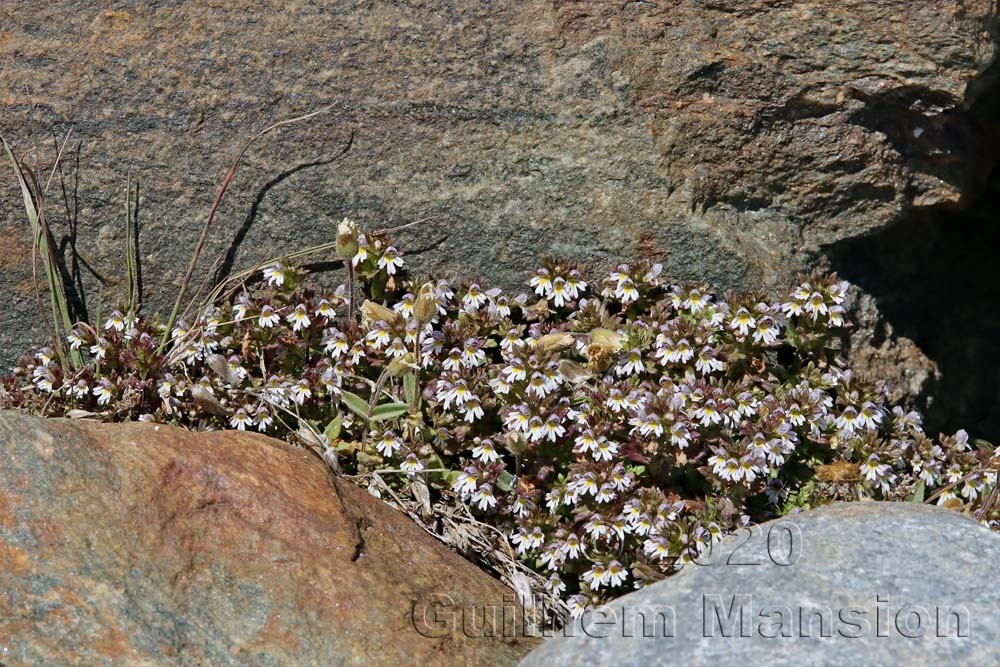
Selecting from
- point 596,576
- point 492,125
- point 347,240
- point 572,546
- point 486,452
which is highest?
point 492,125

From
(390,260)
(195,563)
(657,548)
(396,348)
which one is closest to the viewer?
(195,563)

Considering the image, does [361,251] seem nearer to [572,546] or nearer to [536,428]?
[536,428]

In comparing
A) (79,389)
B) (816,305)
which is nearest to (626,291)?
(816,305)

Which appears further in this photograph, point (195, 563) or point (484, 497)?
point (484, 497)

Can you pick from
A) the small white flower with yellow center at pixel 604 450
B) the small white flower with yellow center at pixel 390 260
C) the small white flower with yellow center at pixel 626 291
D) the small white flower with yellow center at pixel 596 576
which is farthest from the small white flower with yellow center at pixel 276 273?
the small white flower with yellow center at pixel 596 576

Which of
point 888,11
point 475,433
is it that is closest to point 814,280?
point 888,11
